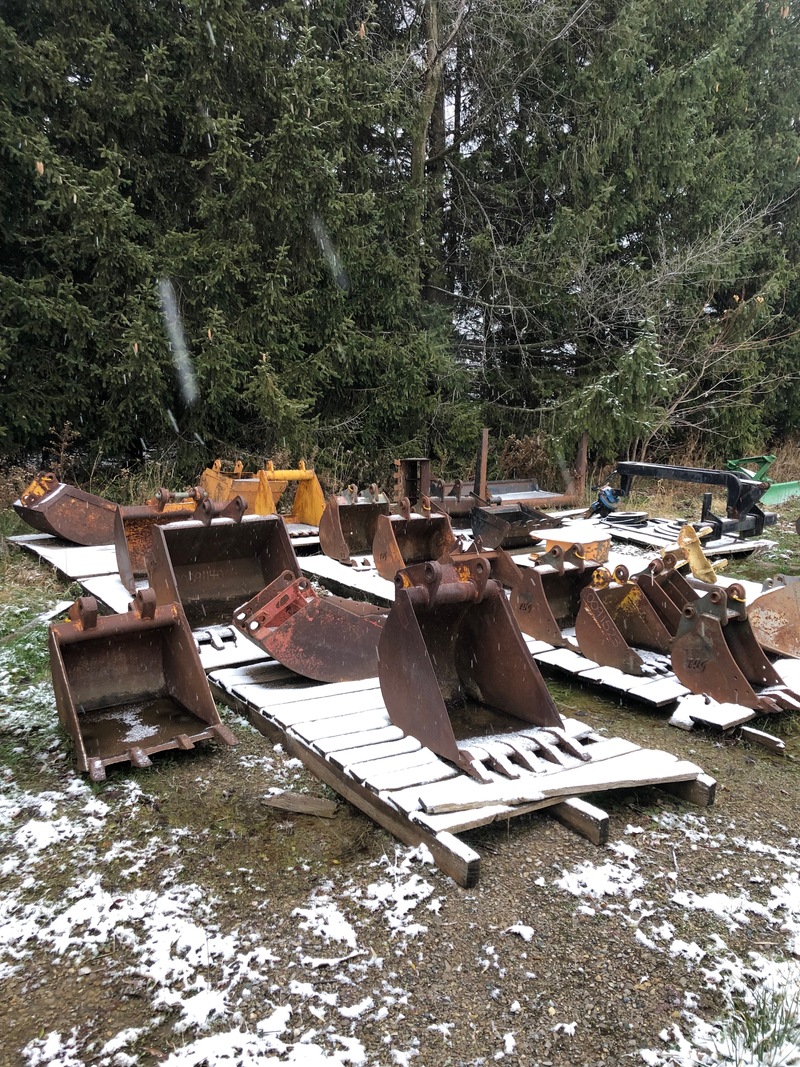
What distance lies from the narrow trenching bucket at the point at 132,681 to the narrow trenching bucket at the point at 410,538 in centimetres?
242

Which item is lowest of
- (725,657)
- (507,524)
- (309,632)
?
(725,657)

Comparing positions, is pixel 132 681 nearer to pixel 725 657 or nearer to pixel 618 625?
pixel 618 625

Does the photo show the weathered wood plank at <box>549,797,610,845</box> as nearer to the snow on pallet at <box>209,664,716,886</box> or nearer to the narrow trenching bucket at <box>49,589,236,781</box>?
the snow on pallet at <box>209,664,716,886</box>

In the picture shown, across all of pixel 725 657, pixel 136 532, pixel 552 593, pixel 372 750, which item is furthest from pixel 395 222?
pixel 372 750

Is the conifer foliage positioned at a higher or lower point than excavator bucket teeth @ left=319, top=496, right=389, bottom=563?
higher

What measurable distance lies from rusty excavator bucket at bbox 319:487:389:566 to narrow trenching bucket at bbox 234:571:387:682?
2388 mm

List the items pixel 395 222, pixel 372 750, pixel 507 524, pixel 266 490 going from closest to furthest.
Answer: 1. pixel 372 750
2. pixel 266 490
3. pixel 507 524
4. pixel 395 222

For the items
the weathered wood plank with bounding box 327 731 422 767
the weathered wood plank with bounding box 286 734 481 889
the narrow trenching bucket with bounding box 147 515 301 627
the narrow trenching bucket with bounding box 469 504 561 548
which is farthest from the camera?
the narrow trenching bucket with bounding box 469 504 561 548

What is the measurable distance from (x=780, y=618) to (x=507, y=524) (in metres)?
2.87

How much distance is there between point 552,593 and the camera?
4.75 metres

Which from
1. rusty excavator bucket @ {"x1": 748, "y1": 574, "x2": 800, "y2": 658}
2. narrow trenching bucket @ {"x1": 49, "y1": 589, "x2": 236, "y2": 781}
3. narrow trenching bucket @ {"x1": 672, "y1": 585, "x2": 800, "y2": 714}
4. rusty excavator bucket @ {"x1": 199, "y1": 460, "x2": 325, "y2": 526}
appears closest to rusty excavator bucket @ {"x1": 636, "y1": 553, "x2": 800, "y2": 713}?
narrow trenching bucket @ {"x1": 672, "y1": 585, "x2": 800, "y2": 714}

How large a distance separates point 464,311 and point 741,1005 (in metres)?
10.8

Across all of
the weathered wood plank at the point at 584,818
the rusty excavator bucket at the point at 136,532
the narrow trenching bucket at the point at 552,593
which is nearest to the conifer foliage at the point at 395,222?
the rusty excavator bucket at the point at 136,532

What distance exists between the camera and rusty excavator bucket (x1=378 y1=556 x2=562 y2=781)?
9.74 feet
